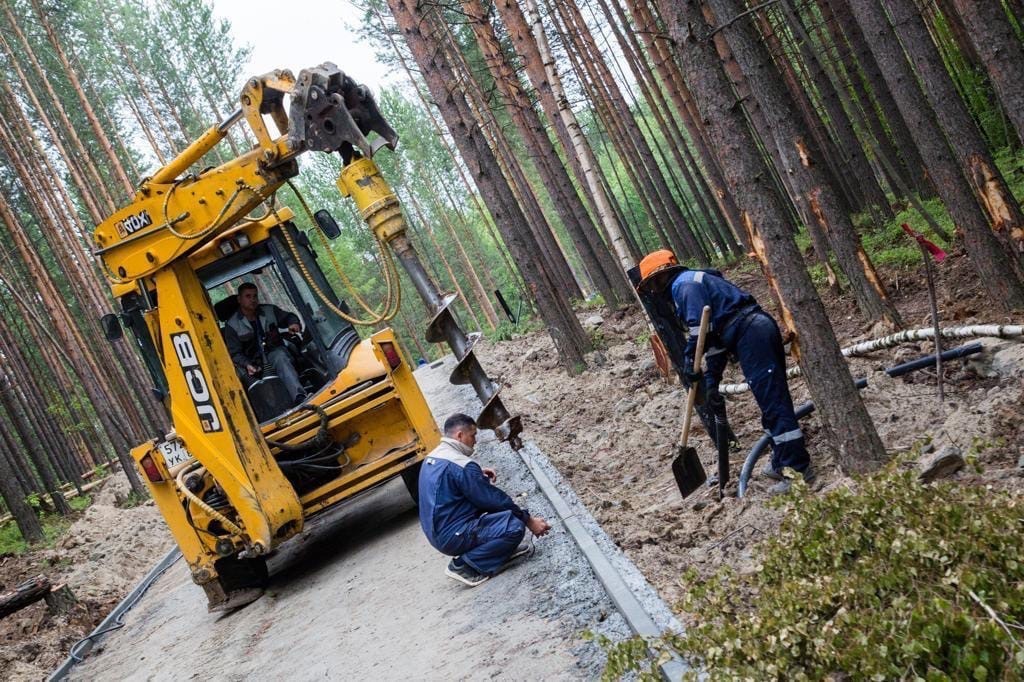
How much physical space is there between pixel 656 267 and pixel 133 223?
4412 mm

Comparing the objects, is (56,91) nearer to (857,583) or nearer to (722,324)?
(722,324)

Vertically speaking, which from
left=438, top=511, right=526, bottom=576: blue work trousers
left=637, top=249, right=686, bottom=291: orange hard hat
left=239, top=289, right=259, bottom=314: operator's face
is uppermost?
left=239, top=289, right=259, bottom=314: operator's face

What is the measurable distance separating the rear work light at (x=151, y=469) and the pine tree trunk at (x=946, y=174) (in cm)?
767

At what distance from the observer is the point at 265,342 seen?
8.71m

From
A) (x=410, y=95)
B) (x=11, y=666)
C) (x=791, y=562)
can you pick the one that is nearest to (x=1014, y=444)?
(x=791, y=562)

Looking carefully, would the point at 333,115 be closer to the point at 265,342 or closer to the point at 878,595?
the point at 265,342

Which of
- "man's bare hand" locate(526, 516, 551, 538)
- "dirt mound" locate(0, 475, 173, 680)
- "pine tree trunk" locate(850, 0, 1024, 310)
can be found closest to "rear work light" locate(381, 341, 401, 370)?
"man's bare hand" locate(526, 516, 551, 538)

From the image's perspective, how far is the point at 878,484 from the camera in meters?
4.14

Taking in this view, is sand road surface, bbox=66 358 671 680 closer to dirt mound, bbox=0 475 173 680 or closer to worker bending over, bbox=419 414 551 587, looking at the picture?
worker bending over, bbox=419 414 551 587

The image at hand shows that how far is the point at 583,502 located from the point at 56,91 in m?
27.3

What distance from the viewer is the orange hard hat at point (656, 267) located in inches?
278

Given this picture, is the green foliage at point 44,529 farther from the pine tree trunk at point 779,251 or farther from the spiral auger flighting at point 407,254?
the pine tree trunk at point 779,251

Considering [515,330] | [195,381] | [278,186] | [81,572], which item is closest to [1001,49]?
[278,186]

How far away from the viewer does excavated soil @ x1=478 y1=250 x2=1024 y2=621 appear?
5648 millimetres
